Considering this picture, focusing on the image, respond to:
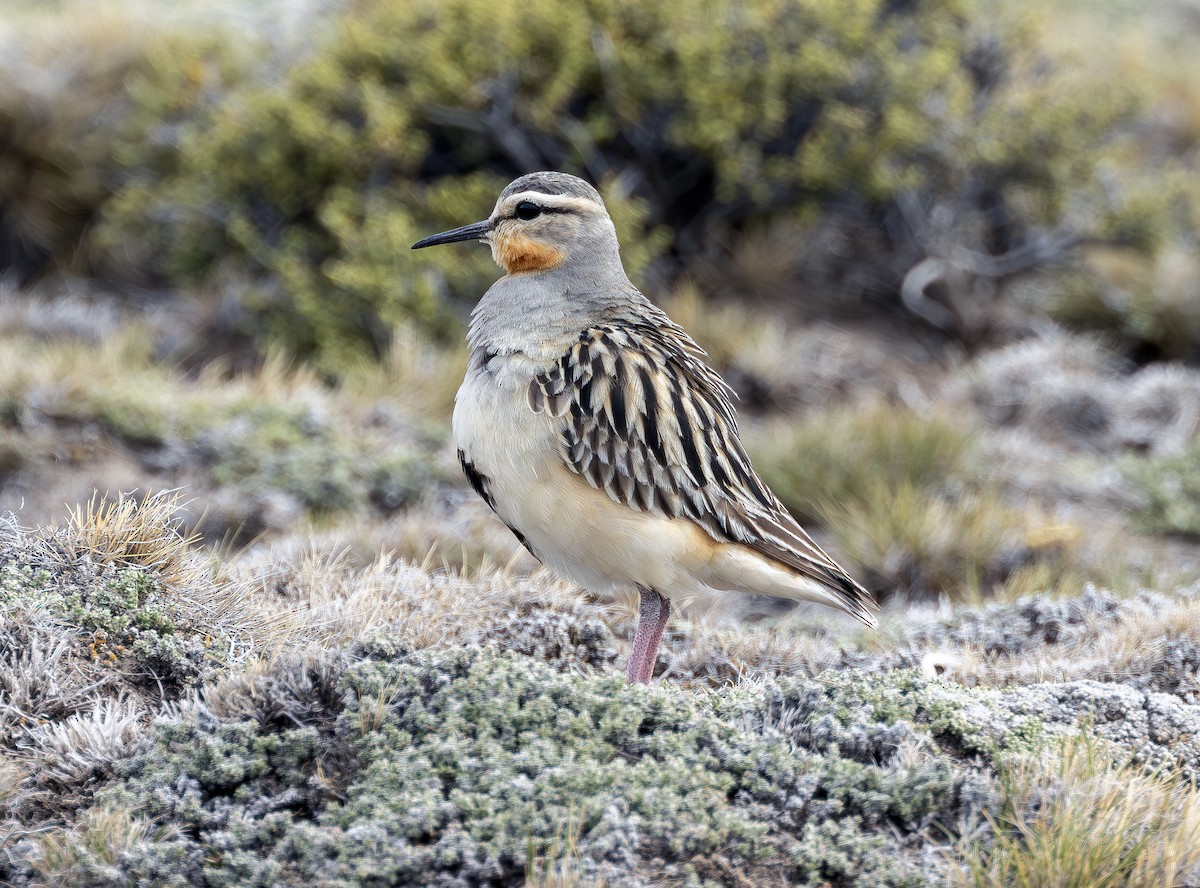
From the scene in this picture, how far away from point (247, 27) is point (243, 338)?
161 inches

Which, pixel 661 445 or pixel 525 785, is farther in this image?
pixel 661 445

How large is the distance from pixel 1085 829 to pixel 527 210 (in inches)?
110

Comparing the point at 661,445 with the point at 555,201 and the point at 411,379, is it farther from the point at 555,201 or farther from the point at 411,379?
the point at 411,379

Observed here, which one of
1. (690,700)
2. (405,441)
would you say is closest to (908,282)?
(405,441)

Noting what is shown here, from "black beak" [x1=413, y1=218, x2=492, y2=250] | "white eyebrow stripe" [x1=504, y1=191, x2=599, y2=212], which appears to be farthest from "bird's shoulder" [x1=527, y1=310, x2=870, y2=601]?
"black beak" [x1=413, y1=218, x2=492, y2=250]

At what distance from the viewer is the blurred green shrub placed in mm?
9547

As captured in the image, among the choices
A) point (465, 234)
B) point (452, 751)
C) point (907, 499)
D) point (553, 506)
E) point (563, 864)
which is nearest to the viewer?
point (563, 864)

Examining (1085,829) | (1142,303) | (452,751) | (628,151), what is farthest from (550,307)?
(1142,303)

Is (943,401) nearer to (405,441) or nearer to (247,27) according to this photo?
(405,441)

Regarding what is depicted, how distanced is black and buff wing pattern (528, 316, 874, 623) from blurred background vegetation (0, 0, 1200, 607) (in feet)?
9.14

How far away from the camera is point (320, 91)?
32.2 ft

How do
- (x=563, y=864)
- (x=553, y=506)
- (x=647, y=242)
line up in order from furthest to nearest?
1. (x=647, y=242)
2. (x=553, y=506)
3. (x=563, y=864)

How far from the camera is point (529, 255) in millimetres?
4762

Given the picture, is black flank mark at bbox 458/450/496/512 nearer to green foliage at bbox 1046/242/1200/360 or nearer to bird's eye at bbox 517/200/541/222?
bird's eye at bbox 517/200/541/222
